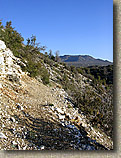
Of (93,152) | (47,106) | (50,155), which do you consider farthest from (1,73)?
(93,152)

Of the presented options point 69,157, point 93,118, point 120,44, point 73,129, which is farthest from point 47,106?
point 120,44

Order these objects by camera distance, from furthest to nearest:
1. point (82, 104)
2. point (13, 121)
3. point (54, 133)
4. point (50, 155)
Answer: point (82, 104), point (54, 133), point (13, 121), point (50, 155)

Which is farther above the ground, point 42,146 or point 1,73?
point 1,73

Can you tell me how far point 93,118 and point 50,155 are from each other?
3.54m

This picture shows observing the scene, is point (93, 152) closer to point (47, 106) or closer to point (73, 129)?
point (73, 129)

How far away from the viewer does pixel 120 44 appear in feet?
7.86

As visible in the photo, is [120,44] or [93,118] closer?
[120,44]

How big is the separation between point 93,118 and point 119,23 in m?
3.78

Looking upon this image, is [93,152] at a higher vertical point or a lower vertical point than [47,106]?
lower

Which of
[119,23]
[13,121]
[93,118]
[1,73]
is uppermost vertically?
[119,23]

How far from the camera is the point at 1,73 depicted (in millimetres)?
4656

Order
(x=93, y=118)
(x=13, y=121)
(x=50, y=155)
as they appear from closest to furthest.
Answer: (x=50, y=155) → (x=13, y=121) → (x=93, y=118)

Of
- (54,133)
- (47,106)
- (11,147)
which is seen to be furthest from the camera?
(47,106)

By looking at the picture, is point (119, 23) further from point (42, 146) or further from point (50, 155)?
point (42, 146)
